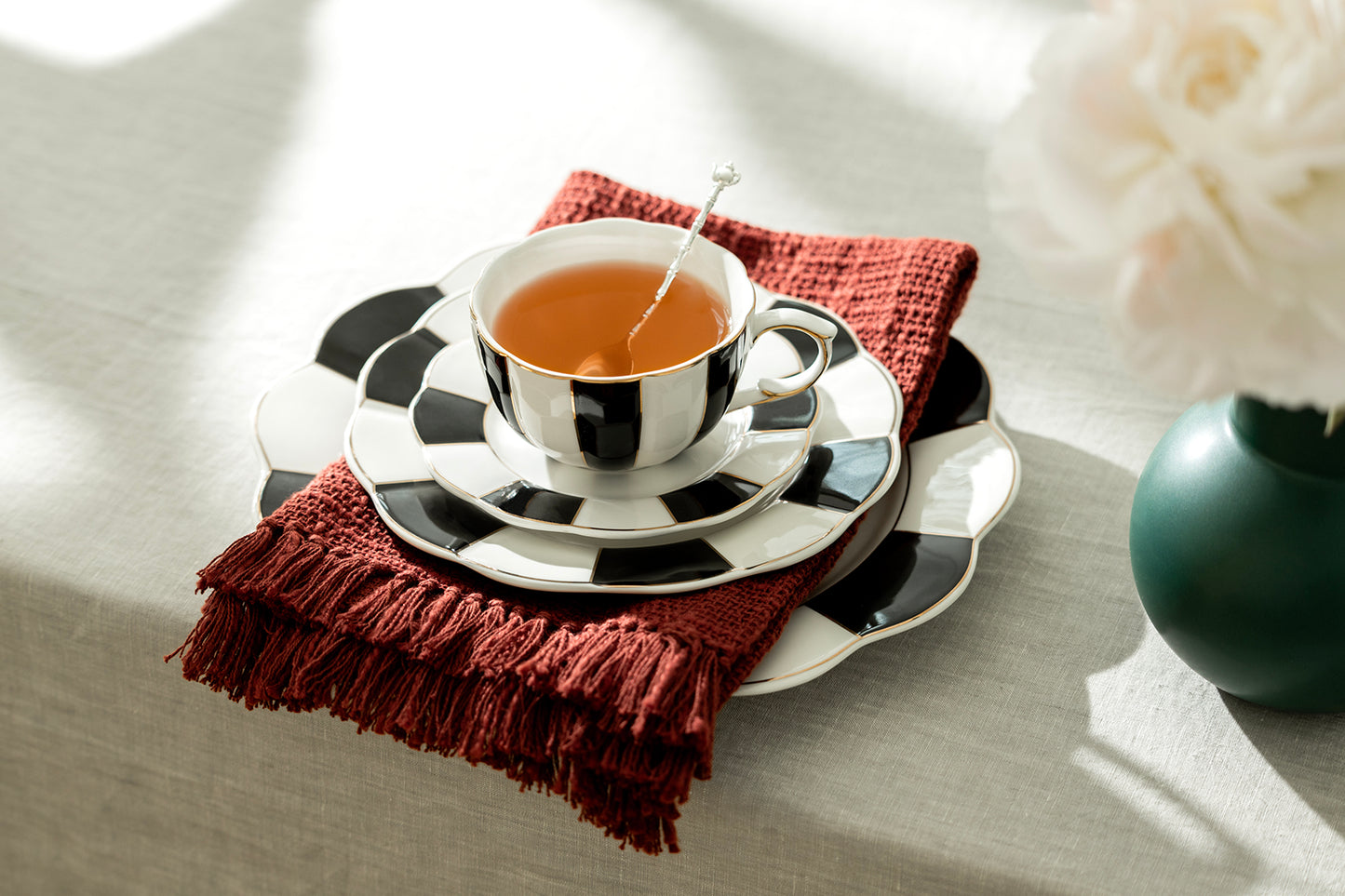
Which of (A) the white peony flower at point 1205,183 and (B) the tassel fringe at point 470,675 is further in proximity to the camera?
(B) the tassel fringe at point 470,675

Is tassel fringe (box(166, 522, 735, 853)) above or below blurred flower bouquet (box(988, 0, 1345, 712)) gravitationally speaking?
below

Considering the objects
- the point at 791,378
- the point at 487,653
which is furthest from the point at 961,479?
the point at 487,653

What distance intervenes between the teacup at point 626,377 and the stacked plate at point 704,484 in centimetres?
2

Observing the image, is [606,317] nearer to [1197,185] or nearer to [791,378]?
[791,378]

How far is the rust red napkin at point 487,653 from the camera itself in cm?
41

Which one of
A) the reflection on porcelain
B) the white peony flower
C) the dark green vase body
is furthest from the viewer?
the reflection on porcelain

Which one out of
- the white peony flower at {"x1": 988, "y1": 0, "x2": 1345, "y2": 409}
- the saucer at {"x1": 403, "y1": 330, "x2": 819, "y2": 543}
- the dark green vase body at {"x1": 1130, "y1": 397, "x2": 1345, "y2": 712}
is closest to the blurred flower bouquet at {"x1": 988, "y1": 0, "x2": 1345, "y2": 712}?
the white peony flower at {"x1": 988, "y1": 0, "x2": 1345, "y2": 409}

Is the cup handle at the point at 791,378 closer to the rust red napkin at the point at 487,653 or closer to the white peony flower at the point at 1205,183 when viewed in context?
the rust red napkin at the point at 487,653

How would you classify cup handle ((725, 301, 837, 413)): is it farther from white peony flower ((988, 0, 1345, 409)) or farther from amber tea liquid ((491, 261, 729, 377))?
white peony flower ((988, 0, 1345, 409))

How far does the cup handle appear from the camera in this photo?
0.53m

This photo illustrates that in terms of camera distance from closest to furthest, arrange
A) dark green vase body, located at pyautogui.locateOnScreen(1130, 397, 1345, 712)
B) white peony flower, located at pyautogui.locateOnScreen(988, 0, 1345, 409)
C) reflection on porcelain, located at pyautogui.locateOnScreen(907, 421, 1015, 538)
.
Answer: white peony flower, located at pyautogui.locateOnScreen(988, 0, 1345, 409) < dark green vase body, located at pyautogui.locateOnScreen(1130, 397, 1345, 712) < reflection on porcelain, located at pyautogui.locateOnScreen(907, 421, 1015, 538)

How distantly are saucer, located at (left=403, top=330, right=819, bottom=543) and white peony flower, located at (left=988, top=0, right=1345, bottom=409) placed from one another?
22 centimetres

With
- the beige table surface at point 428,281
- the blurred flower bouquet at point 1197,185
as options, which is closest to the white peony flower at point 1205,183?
the blurred flower bouquet at point 1197,185

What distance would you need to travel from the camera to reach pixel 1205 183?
289mm
